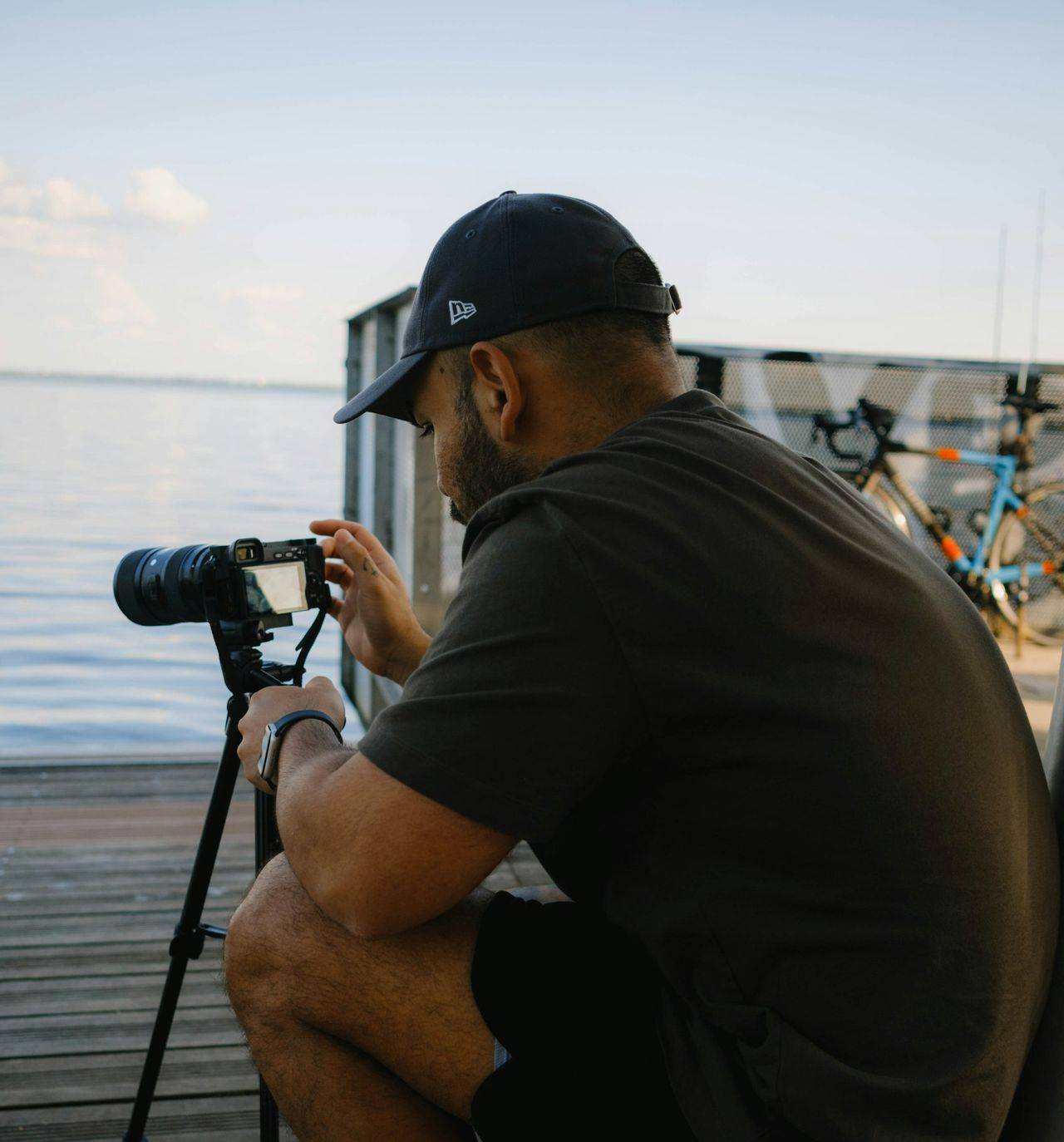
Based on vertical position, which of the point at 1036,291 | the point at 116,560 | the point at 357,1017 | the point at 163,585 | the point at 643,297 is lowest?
the point at 116,560

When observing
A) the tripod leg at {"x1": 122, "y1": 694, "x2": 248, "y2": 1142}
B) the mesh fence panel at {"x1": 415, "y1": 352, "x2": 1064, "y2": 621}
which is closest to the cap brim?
the tripod leg at {"x1": 122, "y1": 694, "x2": 248, "y2": 1142}

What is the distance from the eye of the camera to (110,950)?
105 inches

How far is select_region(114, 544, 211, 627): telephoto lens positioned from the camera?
1.71m

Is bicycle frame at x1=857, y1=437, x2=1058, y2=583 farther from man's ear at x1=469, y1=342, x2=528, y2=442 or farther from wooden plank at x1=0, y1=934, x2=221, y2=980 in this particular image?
man's ear at x1=469, y1=342, x2=528, y2=442

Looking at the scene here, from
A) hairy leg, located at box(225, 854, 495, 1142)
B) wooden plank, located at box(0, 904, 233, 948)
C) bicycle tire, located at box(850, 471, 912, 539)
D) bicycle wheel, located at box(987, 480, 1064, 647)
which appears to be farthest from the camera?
bicycle wheel, located at box(987, 480, 1064, 647)

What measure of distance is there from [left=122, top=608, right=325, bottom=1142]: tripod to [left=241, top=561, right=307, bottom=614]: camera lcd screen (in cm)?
3

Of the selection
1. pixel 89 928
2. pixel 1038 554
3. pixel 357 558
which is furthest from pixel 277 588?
pixel 1038 554

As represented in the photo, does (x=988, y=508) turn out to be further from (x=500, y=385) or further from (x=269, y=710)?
(x=269, y=710)

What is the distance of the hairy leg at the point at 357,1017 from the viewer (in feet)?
4.29

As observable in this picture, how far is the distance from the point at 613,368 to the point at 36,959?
2075 millimetres

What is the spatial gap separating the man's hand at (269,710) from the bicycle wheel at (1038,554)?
4182mm

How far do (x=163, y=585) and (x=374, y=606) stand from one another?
35 cm

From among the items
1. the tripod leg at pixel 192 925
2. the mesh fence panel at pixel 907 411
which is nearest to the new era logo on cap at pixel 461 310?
the tripod leg at pixel 192 925

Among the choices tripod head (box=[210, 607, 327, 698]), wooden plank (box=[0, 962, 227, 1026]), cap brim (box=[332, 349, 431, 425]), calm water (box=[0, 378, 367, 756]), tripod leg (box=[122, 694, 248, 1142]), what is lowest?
calm water (box=[0, 378, 367, 756])
